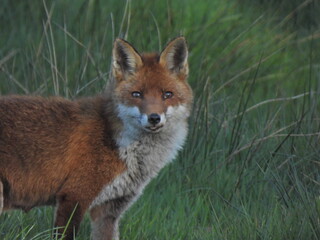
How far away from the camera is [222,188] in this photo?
23.7ft

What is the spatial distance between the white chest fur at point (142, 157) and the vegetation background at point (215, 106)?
0.39 m

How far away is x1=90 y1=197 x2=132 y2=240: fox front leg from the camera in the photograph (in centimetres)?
614

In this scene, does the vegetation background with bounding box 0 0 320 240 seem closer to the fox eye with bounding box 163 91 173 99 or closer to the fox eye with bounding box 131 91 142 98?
the fox eye with bounding box 163 91 173 99

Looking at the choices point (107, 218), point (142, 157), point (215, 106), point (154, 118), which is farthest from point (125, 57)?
point (215, 106)

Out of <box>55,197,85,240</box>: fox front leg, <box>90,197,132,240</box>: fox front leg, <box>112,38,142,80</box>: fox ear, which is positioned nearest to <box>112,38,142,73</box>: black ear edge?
<box>112,38,142,80</box>: fox ear

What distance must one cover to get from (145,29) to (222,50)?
1118 millimetres

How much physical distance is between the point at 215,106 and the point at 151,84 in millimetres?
2299

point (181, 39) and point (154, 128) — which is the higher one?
point (181, 39)

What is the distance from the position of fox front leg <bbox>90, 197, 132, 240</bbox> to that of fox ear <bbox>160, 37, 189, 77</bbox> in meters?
1.24

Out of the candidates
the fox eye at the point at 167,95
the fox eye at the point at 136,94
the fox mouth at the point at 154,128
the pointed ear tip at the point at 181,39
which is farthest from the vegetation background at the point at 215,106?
the pointed ear tip at the point at 181,39

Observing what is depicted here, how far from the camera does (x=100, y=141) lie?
603 centimetres

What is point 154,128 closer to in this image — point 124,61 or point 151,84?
point 151,84

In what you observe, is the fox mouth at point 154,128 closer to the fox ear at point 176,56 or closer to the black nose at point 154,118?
the black nose at point 154,118

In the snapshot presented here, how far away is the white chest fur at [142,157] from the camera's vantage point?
5.96m
